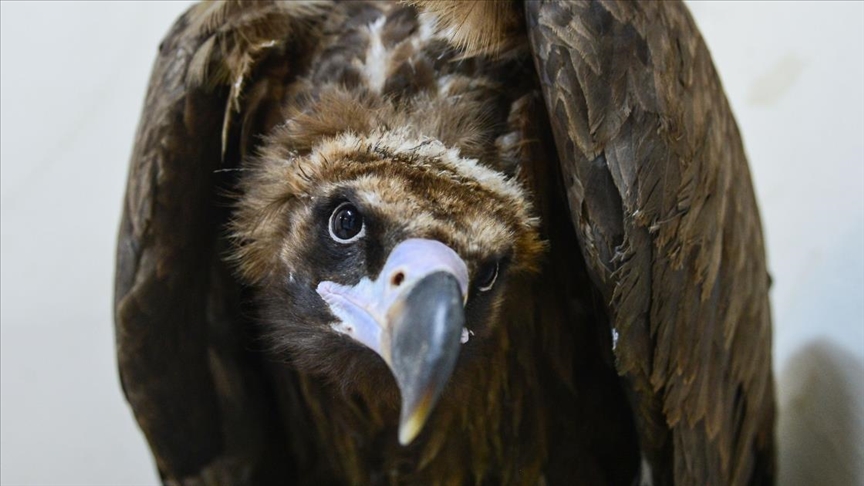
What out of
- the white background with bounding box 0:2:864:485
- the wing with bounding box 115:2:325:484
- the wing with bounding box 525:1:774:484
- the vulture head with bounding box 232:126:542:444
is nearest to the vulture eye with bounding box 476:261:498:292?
the vulture head with bounding box 232:126:542:444

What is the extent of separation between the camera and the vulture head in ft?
3.17

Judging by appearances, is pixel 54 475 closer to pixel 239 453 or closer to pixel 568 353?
pixel 239 453

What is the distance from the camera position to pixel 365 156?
1.18 meters

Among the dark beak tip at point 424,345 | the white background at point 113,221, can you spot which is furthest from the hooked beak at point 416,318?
the white background at point 113,221

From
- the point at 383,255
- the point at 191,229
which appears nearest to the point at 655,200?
the point at 383,255

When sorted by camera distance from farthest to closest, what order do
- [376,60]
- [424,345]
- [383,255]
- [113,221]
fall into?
[113,221], [376,60], [383,255], [424,345]

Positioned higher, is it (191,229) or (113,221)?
(113,221)

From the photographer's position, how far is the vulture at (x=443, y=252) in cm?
112

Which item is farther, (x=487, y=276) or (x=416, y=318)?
(x=487, y=276)

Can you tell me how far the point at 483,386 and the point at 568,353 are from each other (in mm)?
142

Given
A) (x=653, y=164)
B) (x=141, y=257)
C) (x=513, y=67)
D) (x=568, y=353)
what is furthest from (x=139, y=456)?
(x=653, y=164)

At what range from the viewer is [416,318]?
96 cm

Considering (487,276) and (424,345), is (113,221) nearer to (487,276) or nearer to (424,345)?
(487,276)

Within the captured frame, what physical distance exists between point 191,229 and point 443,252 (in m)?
0.50
